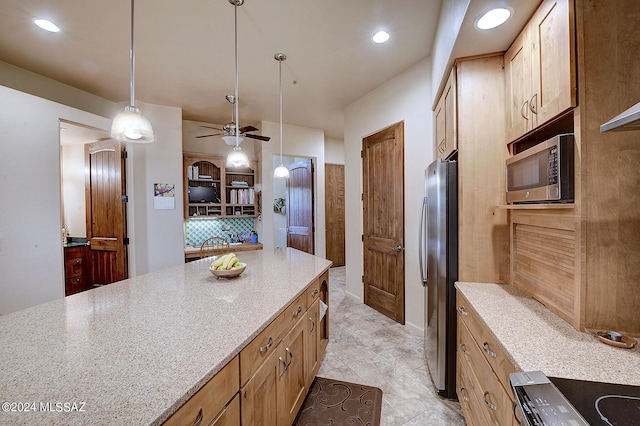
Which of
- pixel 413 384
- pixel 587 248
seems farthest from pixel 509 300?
pixel 413 384

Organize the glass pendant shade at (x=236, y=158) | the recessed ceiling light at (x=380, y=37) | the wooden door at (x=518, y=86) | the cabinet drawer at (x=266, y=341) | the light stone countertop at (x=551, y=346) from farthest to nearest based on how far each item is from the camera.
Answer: the glass pendant shade at (x=236, y=158)
the recessed ceiling light at (x=380, y=37)
the wooden door at (x=518, y=86)
the cabinet drawer at (x=266, y=341)
the light stone countertop at (x=551, y=346)

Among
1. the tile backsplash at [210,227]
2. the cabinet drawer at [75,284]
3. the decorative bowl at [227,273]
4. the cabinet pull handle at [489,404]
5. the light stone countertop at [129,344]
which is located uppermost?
the tile backsplash at [210,227]

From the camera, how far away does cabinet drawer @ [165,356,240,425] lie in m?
0.73

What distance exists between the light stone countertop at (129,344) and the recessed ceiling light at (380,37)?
226 cm

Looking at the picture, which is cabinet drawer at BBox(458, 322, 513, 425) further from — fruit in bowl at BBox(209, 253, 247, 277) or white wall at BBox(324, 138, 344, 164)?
white wall at BBox(324, 138, 344, 164)

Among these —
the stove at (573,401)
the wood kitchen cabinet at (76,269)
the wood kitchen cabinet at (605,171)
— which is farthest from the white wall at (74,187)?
the wood kitchen cabinet at (605,171)

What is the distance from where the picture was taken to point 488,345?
125 centimetres

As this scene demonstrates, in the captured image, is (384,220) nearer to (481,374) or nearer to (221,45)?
(481,374)

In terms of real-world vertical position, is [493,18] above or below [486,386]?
above

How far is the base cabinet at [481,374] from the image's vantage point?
42.9 inches

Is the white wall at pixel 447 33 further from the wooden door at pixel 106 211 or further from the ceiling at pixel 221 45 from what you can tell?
the wooden door at pixel 106 211

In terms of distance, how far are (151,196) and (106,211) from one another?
1.97ft

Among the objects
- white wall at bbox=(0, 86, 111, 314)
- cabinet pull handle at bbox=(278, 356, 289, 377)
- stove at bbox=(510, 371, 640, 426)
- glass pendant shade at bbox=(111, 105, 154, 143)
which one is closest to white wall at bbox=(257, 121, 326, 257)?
white wall at bbox=(0, 86, 111, 314)

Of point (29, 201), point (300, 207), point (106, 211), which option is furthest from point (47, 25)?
point (300, 207)
